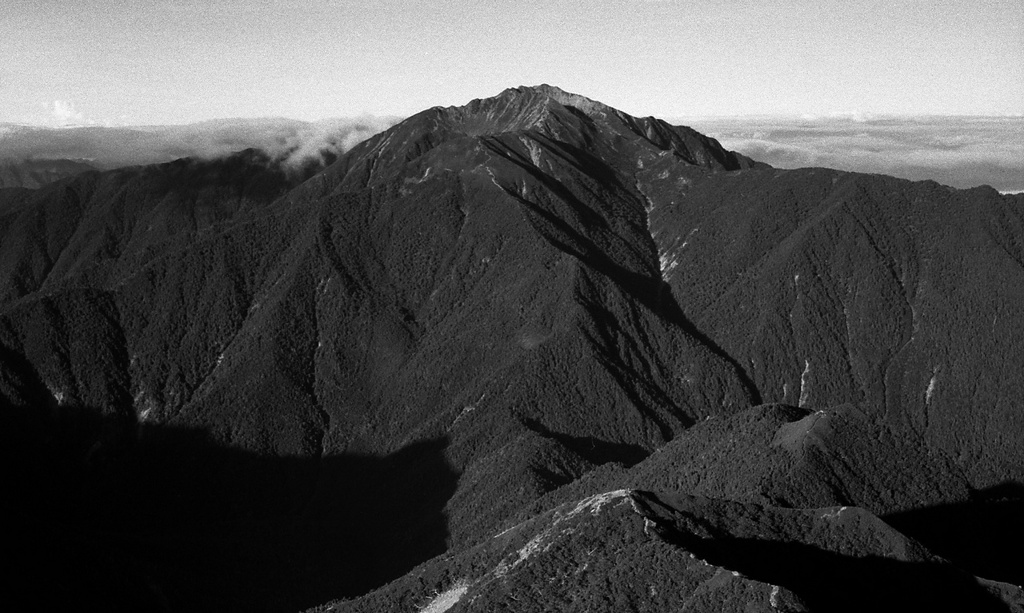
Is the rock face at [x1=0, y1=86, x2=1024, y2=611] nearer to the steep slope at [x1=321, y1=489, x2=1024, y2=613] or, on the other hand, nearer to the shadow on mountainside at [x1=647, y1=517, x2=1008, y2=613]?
the steep slope at [x1=321, y1=489, x2=1024, y2=613]

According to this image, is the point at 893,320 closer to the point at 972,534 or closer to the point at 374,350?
the point at 972,534

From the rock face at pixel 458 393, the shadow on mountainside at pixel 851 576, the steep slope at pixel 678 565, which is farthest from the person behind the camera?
the rock face at pixel 458 393

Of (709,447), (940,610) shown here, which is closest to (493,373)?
(709,447)

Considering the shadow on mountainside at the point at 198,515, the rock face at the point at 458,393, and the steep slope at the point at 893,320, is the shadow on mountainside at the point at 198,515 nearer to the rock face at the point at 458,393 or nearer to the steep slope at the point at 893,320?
the rock face at the point at 458,393

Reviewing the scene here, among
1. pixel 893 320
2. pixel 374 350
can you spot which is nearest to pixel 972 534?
pixel 893 320

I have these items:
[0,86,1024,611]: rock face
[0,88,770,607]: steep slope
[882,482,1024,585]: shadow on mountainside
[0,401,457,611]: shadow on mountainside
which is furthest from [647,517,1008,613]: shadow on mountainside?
[0,88,770,607]: steep slope

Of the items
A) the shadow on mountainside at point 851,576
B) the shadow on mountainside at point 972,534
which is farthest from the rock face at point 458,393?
the shadow on mountainside at point 851,576
